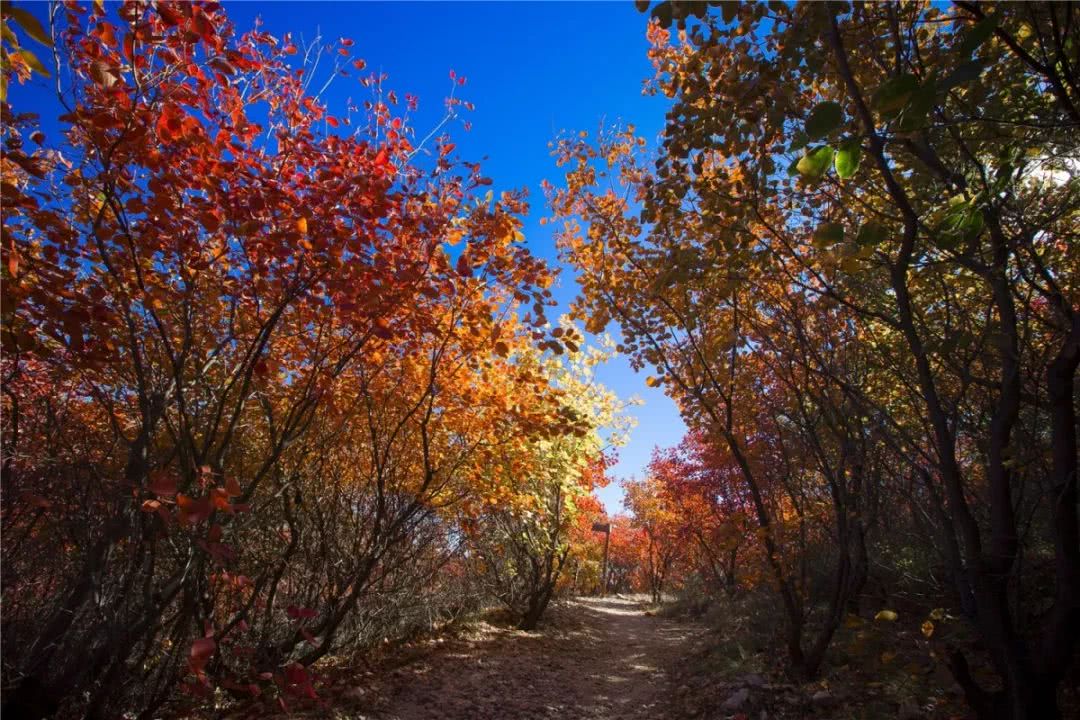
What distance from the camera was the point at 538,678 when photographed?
7500mm

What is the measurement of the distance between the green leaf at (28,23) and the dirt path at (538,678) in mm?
6107

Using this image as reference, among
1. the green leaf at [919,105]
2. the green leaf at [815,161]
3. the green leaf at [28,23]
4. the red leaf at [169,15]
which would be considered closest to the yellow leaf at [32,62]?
the green leaf at [28,23]

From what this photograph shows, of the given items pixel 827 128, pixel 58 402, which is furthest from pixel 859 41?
pixel 58 402

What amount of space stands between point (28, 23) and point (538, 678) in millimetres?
8372

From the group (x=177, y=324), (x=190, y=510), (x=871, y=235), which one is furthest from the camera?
(x=177, y=324)

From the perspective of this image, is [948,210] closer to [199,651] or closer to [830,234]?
[830,234]

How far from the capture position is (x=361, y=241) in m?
3.58

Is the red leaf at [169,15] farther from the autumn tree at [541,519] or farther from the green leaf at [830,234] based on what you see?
the autumn tree at [541,519]

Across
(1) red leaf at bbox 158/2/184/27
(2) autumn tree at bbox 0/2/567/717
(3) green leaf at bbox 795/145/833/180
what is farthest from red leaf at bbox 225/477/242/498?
(3) green leaf at bbox 795/145/833/180

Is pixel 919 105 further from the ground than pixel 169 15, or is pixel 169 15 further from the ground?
pixel 169 15

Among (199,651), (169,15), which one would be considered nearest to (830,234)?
(169,15)

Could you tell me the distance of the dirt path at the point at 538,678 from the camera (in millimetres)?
6008

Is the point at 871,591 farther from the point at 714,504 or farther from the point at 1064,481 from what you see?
the point at 1064,481

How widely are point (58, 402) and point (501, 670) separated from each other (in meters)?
6.39
